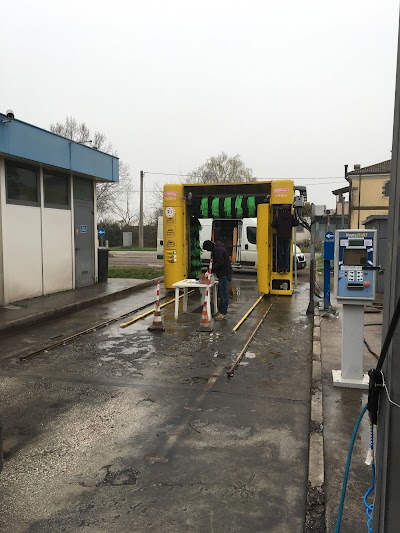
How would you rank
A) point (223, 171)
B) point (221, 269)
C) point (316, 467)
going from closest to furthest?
point (316, 467) → point (221, 269) → point (223, 171)

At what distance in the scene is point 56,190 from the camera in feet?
43.8

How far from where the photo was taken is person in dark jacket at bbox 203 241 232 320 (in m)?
10.4

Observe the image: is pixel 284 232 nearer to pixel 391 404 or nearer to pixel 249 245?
pixel 249 245

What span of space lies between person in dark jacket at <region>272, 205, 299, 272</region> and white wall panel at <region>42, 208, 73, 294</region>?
6.29 metres

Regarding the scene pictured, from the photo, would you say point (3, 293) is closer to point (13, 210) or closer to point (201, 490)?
point (13, 210)

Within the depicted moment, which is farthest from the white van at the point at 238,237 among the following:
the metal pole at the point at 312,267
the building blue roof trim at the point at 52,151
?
the metal pole at the point at 312,267

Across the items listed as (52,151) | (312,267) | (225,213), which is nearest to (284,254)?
(225,213)

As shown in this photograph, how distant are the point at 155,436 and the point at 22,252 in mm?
8438

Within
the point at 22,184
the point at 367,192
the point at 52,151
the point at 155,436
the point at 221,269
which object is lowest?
the point at 155,436

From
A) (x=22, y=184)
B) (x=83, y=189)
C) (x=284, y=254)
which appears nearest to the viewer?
(x=22, y=184)

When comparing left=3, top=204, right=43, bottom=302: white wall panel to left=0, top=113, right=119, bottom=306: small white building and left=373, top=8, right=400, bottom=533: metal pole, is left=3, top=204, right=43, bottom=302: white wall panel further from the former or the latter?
left=373, top=8, right=400, bottom=533: metal pole

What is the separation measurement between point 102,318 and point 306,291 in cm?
764

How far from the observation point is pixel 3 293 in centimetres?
1081

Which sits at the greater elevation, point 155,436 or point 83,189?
point 83,189
